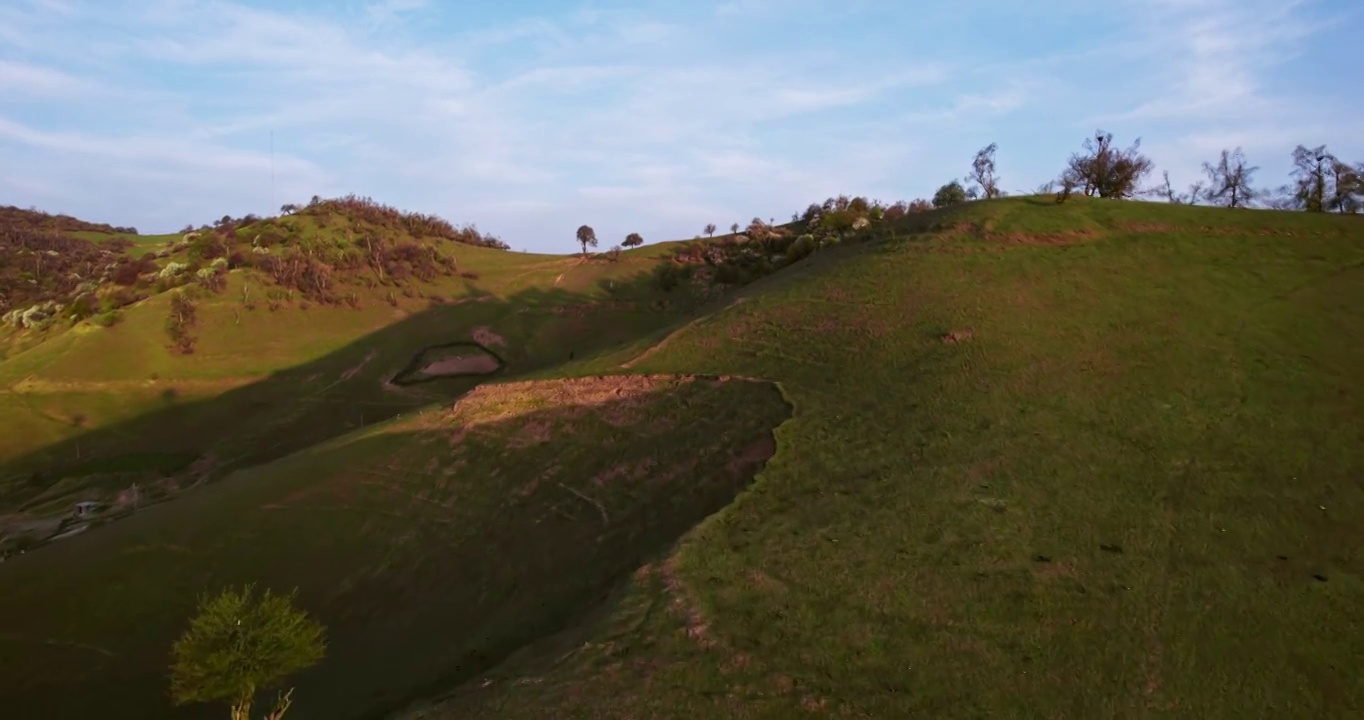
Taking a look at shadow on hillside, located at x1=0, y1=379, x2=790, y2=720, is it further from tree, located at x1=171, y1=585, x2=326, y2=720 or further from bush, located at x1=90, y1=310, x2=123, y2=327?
bush, located at x1=90, y1=310, x2=123, y2=327

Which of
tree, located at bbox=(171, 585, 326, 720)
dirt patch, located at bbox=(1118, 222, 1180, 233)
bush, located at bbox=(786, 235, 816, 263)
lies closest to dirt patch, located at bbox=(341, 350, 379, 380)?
bush, located at bbox=(786, 235, 816, 263)

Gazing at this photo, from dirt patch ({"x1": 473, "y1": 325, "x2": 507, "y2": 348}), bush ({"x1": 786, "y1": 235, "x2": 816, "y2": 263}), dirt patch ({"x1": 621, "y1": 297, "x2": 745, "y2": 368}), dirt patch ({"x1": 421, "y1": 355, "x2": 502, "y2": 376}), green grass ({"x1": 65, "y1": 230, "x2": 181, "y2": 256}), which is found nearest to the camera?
dirt patch ({"x1": 621, "y1": 297, "x2": 745, "y2": 368})

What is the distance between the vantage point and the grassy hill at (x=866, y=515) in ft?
42.8

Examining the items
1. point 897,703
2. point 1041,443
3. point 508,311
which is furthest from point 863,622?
point 508,311

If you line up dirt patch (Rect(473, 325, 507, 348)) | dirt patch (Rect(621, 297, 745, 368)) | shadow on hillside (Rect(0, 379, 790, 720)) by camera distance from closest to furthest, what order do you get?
1. shadow on hillside (Rect(0, 379, 790, 720))
2. dirt patch (Rect(621, 297, 745, 368))
3. dirt patch (Rect(473, 325, 507, 348))

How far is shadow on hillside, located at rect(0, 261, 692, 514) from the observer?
3919 centimetres

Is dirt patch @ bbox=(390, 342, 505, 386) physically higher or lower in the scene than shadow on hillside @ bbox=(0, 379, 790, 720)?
higher

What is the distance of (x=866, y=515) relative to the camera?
17.5 meters

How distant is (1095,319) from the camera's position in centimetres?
2573

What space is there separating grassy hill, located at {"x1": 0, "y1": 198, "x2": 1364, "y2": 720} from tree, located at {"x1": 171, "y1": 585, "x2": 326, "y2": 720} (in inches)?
92.5

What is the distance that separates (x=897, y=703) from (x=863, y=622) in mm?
2195

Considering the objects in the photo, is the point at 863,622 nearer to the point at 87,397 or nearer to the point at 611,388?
the point at 611,388

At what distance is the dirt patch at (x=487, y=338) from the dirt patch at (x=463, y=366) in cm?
159

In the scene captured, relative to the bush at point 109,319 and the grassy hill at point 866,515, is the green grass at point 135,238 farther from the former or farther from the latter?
the grassy hill at point 866,515
